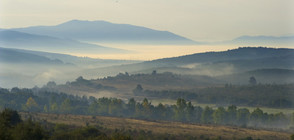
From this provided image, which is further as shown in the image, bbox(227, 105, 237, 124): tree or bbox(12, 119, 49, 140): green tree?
bbox(227, 105, 237, 124): tree

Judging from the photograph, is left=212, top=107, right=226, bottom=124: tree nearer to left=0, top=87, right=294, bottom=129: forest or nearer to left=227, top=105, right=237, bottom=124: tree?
left=0, top=87, right=294, bottom=129: forest

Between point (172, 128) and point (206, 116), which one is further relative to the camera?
point (206, 116)

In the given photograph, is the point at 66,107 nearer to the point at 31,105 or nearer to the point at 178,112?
the point at 31,105

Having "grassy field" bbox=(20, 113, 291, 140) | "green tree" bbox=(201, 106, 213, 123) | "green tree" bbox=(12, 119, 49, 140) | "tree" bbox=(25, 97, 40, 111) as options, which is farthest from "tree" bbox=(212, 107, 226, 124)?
"green tree" bbox=(12, 119, 49, 140)

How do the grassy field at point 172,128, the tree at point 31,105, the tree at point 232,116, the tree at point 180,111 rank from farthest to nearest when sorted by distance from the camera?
the tree at point 31,105
the tree at point 180,111
the tree at point 232,116
the grassy field at point 172,128

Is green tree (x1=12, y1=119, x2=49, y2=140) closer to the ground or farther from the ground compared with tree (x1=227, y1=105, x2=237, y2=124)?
closer to the ground

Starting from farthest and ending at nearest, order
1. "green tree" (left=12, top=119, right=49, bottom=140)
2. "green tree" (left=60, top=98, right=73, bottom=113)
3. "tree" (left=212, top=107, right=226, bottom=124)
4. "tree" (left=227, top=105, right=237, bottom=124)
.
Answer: "green tree" (left=60, top=98, right=73, bottom=113) < "tree" (left=227, top=105, right=237, bottom=124) < "tree" (left=212, top=107, right=226, bottom=124) < "green tree" (left=12, top=119, right=49, bottom=140)

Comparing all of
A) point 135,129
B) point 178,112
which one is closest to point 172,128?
point 135,129

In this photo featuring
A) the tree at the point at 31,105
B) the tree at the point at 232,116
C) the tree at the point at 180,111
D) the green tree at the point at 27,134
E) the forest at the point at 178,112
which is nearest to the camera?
the green tree at the point at 27,134

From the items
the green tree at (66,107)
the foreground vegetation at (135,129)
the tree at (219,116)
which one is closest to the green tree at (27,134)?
the foreground vegetation at (135,129)

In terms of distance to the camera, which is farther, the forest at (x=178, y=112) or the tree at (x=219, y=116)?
the tree at (x=219, y=116)

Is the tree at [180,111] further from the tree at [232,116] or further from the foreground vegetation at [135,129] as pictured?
the foreground vegetation at [135,129]

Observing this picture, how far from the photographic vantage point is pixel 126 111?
195000mm

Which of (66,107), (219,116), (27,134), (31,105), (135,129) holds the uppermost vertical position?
(31,105)
